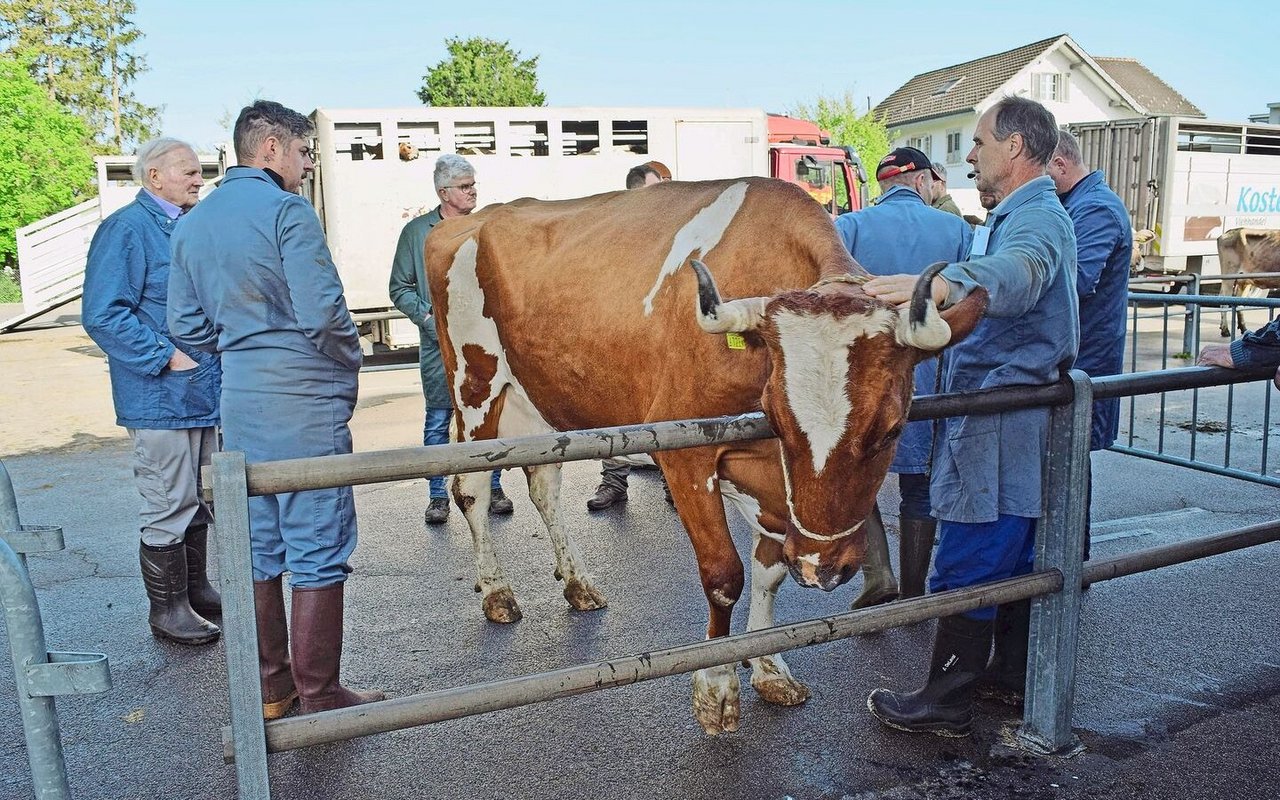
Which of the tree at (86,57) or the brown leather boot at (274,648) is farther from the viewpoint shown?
the tree at (86,57)

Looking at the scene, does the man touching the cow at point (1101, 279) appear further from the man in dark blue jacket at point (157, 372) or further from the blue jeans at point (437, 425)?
the man in dark blue jacket at point (157, 372)

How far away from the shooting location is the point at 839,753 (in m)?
3.54

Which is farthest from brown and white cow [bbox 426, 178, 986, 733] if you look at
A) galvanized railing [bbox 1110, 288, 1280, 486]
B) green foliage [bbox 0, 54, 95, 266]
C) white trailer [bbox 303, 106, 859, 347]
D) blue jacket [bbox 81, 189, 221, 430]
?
green foliage [bbox 0, 54, 95, 266]

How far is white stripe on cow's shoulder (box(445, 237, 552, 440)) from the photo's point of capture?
542 cm

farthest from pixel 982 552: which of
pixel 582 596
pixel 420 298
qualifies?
pixel 420 298

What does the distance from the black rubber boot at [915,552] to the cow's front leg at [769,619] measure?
3.26 ft

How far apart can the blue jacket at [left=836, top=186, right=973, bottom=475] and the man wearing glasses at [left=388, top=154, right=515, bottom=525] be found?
111 inches

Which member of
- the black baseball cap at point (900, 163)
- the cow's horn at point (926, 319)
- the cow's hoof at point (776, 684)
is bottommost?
the cow's hoof at point (776, 684)

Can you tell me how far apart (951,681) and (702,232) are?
2.00m

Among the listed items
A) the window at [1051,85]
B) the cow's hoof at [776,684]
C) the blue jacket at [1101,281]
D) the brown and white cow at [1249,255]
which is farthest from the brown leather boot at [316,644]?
the window at [1051,85]

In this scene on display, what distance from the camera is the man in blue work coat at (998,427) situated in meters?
3.29

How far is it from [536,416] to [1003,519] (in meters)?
Answer: 2.80

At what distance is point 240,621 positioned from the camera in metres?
2.27

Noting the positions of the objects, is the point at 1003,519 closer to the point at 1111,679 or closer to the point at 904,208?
the point at 1111,679
